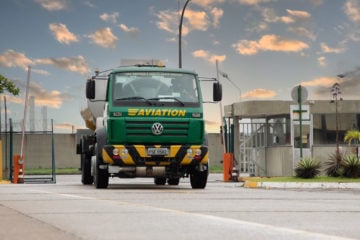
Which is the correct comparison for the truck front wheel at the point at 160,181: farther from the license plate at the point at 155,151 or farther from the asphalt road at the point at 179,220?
the asphalt road at the point at 179,220

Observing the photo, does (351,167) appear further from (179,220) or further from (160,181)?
(179,220)

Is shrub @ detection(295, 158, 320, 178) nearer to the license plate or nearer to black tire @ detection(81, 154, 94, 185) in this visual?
black tire @ detection(81, 154, 94, 185)

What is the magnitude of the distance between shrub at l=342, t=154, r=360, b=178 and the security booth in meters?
3.21

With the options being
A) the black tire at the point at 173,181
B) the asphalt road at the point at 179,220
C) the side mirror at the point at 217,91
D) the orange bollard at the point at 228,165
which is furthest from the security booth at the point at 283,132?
the asphalt road at the point at 179,220

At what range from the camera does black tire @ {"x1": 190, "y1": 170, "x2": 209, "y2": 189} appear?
22.5m

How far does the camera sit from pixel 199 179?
2273 centimetres

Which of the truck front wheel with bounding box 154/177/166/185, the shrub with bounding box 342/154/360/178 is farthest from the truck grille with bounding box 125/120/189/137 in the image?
the shrub with bounding box 342/154/360/178

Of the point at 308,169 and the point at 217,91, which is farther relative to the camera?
the point at 308,169

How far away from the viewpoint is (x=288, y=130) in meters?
42.9

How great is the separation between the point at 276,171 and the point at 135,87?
18.0 m

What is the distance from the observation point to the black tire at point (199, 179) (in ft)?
73.9

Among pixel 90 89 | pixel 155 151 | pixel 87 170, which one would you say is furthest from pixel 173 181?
pixel 90 89

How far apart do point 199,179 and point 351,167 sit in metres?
6.19

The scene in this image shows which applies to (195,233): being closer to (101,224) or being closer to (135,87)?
(101,224)
